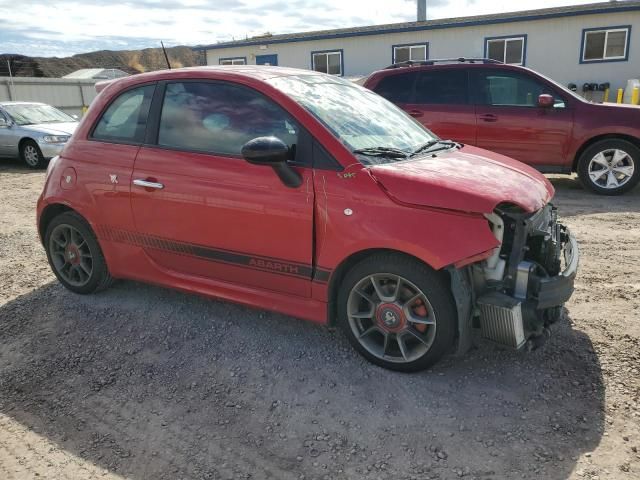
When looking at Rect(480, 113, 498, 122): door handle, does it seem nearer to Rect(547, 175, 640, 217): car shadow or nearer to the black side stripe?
Rect(547, 175, 640, 217): car shadow

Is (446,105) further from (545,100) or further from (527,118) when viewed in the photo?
(545,100)

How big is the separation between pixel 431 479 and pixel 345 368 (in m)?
1.00

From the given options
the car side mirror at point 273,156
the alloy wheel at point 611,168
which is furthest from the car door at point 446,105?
the car side mirror at point 273,156

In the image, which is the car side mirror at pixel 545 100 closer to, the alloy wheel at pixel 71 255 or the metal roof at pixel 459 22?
the alloy wheel at pixel 71 255

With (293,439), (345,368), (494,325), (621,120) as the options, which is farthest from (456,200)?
(621,120)

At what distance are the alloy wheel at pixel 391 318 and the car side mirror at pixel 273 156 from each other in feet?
2.43

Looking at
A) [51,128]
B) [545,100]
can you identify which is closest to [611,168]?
[545,100]

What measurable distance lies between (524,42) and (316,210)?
1847cm

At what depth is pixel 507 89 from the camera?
7.96 meters

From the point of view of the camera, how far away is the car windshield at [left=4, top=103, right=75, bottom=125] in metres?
12.8

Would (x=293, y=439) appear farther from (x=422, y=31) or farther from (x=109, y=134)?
(x=422, y=31)

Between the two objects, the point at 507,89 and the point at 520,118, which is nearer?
the point at 520,118

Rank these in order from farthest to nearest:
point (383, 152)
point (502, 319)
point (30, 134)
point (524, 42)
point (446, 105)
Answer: point (524, 42) → point (30, 134) → point (446, 105) → point (383, 152) → point (502, 319)

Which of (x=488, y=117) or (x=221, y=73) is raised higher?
(x=221, y=73)
